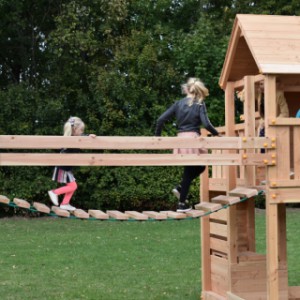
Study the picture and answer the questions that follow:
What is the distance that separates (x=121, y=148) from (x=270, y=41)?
2.57 m

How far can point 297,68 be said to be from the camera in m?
8.47

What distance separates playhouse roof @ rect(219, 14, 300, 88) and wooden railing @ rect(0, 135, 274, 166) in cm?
92

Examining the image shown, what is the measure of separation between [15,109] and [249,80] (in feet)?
46.5

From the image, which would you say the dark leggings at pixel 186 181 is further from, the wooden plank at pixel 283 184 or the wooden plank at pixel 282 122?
the wooden plank at pixel 282 122

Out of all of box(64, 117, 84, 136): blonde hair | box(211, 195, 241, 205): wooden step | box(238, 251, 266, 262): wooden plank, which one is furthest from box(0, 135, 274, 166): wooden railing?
box(238, 251, 266, 262): wooden plank

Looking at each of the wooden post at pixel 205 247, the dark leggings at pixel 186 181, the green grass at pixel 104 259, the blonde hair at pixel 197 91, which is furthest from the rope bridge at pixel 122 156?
the green grass at pixel 104 259

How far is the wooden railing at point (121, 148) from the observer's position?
7406 millimetres

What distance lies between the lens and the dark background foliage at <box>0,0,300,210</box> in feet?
72.2

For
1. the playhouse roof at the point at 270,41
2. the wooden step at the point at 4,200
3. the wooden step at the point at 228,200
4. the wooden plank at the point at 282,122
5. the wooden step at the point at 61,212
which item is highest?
the playhouse roof at the point at 270,41

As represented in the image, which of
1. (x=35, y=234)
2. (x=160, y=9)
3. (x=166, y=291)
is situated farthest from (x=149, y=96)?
(x=166, y=291)

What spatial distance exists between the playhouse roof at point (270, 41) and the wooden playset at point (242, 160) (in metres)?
0.01

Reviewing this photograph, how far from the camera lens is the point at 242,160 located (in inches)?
331

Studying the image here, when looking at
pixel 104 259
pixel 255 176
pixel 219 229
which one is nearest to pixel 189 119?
pixel 255 176

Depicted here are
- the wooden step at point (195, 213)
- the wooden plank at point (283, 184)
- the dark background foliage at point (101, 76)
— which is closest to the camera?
the wooden plank at point (283, 184)
